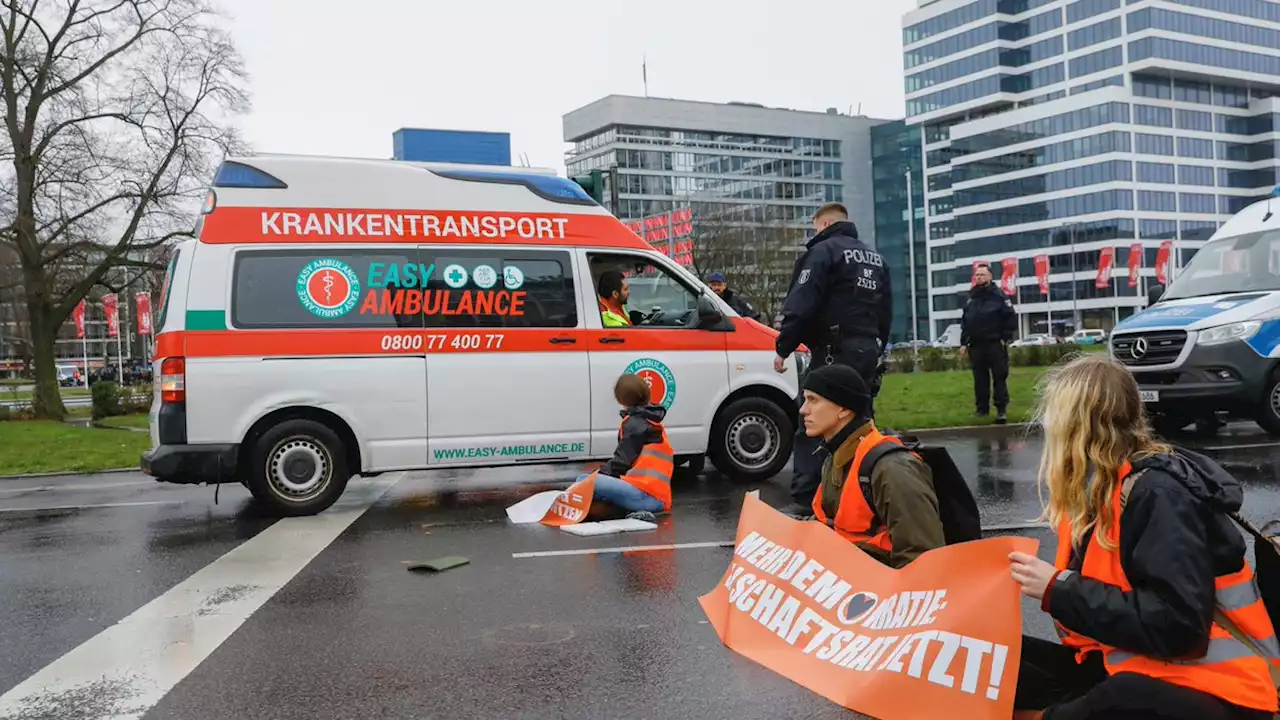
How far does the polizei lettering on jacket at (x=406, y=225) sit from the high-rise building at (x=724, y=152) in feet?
332

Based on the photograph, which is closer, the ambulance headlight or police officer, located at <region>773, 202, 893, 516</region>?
police officer, located at <region>773, 202, 893, 516</region>

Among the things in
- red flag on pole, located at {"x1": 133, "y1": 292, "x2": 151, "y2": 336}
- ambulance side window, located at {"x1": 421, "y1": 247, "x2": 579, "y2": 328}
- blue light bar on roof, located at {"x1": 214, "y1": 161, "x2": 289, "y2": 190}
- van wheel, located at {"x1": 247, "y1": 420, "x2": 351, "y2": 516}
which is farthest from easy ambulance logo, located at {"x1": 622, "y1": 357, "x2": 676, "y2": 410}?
red flag on pole, located at {"x1": 133, "y1": 292, "x2": 151, "y2": 336}

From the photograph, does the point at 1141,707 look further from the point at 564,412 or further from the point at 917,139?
the point at 917,139

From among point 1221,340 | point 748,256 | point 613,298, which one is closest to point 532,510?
point 613,298

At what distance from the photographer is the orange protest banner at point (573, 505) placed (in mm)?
7312

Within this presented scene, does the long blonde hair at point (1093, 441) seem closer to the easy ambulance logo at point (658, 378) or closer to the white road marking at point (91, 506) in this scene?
the easy ambulance logo at point (658, 378)

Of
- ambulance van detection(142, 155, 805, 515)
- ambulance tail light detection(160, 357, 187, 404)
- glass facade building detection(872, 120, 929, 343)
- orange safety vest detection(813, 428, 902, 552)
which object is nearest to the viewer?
orange safety vest detection(813, 428, 902, 552)

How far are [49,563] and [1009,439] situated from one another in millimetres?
9578

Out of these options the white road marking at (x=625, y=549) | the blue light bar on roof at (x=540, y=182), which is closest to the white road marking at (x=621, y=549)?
the white road marking at (x=625, y=549)

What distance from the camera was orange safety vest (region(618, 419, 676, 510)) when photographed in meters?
7.48

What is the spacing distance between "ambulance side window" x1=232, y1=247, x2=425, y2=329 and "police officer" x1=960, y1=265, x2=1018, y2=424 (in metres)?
7.62

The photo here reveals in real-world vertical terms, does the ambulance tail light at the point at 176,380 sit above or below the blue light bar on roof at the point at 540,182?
below

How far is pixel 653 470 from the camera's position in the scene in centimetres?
752

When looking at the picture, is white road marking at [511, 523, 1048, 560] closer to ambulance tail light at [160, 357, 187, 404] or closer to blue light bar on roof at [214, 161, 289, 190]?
ambulance tail light at [160, 357, 187, 404]
